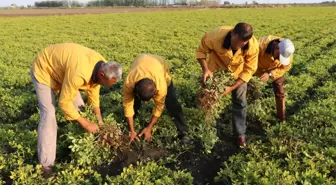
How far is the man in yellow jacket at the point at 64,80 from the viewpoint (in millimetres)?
4363

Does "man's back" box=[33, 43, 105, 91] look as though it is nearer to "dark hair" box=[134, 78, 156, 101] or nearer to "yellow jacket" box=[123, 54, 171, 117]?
"yellow jacket" box=[123, 54, 171, 117]

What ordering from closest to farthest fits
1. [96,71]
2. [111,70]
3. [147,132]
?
[111,70] → [96,71] → [147,132]

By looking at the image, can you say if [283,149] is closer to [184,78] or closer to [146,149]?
[146,149]

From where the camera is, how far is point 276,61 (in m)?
6.41

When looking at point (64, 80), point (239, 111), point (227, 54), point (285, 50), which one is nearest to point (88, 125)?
point (64, 80)

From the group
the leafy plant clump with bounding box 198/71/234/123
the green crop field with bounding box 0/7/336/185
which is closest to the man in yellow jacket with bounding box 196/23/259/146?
the leafy plant clump with bounding box 198/71/234/123

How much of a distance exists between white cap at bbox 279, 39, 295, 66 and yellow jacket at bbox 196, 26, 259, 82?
23.4 inches

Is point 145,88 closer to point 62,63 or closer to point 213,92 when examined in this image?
point 62,63

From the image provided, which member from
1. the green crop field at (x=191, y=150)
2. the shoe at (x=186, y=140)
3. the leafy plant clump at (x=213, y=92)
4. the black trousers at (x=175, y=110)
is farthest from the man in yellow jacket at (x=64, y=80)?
the leafy plant clump at (x=213, y=92)

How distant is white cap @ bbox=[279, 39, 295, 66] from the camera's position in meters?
5.68

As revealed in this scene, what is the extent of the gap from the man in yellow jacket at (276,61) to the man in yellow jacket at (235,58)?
64 cm

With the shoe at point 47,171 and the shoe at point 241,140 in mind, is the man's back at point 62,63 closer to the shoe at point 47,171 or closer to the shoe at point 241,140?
the shoe at point 47,171

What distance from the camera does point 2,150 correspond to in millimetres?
5477

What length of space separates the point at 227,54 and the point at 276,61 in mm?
1428
